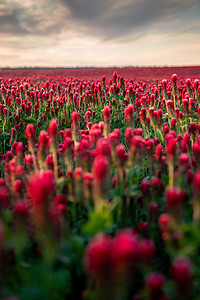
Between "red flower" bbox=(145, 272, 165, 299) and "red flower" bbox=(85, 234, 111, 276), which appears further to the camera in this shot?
"red flower" bbox=(145, 272, 165, 299)

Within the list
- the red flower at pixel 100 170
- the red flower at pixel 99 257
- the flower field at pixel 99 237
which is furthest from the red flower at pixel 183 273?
the red flower at pixel 100 170

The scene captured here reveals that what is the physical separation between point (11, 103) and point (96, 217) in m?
6.74

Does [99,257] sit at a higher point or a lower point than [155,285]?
higher

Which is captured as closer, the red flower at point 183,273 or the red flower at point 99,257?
the red flower at point 99,257

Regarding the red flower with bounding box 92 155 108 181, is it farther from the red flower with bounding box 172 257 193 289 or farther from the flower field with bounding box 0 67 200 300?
the red flower with bounding box 172 257 193 289

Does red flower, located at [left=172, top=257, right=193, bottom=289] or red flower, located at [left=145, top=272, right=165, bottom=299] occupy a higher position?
red flower, located at [left=172, top=257, right=193, bottom=289]

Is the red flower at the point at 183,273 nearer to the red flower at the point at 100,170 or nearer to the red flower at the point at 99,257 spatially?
the red flower at the point at 99,257

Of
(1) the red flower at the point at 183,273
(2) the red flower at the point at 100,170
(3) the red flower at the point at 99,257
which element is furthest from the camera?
(2) the red flower at the point at 100,170

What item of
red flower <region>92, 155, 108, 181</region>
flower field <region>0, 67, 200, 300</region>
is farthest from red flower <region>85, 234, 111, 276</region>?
red flower <region>92, 155, 108, 181</region>

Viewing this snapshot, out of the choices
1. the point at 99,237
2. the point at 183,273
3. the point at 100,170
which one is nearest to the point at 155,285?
the point at 183,273

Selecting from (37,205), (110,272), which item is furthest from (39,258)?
(110,272)

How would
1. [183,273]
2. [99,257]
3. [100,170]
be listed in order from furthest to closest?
1. [100,170]
2. [183,273]
3. [99,257]

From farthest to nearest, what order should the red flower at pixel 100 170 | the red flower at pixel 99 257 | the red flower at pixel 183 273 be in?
1. the red flower at pixel 100 170
2. the red flower at pixel 183 273
3. the red flower at pixel 99 257

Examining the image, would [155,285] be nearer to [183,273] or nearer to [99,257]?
[183,273]
